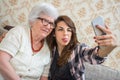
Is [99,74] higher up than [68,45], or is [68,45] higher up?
[68,45]

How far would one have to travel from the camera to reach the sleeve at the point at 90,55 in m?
1.34

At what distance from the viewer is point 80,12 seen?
2.26 meters

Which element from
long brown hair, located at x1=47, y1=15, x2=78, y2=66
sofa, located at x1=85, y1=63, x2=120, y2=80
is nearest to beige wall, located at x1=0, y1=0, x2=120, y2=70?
sofa, located at x1=85, y1=63, x2=120, y2=80

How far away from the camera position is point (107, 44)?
3.84 feet

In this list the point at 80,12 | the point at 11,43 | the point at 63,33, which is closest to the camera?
Result: the point at 11,43

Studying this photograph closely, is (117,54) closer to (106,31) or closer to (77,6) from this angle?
(77,6)

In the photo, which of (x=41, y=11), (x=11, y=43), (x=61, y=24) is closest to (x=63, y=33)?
(x=61, y=24)

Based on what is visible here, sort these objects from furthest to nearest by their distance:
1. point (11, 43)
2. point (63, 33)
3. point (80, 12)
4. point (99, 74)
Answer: point (80, 12)
point (99, 74)
point (63, 33)
point (11, 43)

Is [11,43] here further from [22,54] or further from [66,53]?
[66,53]

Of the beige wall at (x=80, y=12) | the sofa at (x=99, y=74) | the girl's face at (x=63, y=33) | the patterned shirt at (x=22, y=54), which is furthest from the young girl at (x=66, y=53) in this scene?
the beige wall at (x=80, y=12)

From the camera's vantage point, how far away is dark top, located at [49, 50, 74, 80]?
1498mm

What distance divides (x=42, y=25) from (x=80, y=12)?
3.01 feet

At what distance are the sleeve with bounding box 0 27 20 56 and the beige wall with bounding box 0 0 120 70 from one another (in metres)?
0.86

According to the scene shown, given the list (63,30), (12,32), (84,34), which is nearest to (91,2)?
(84,34)
